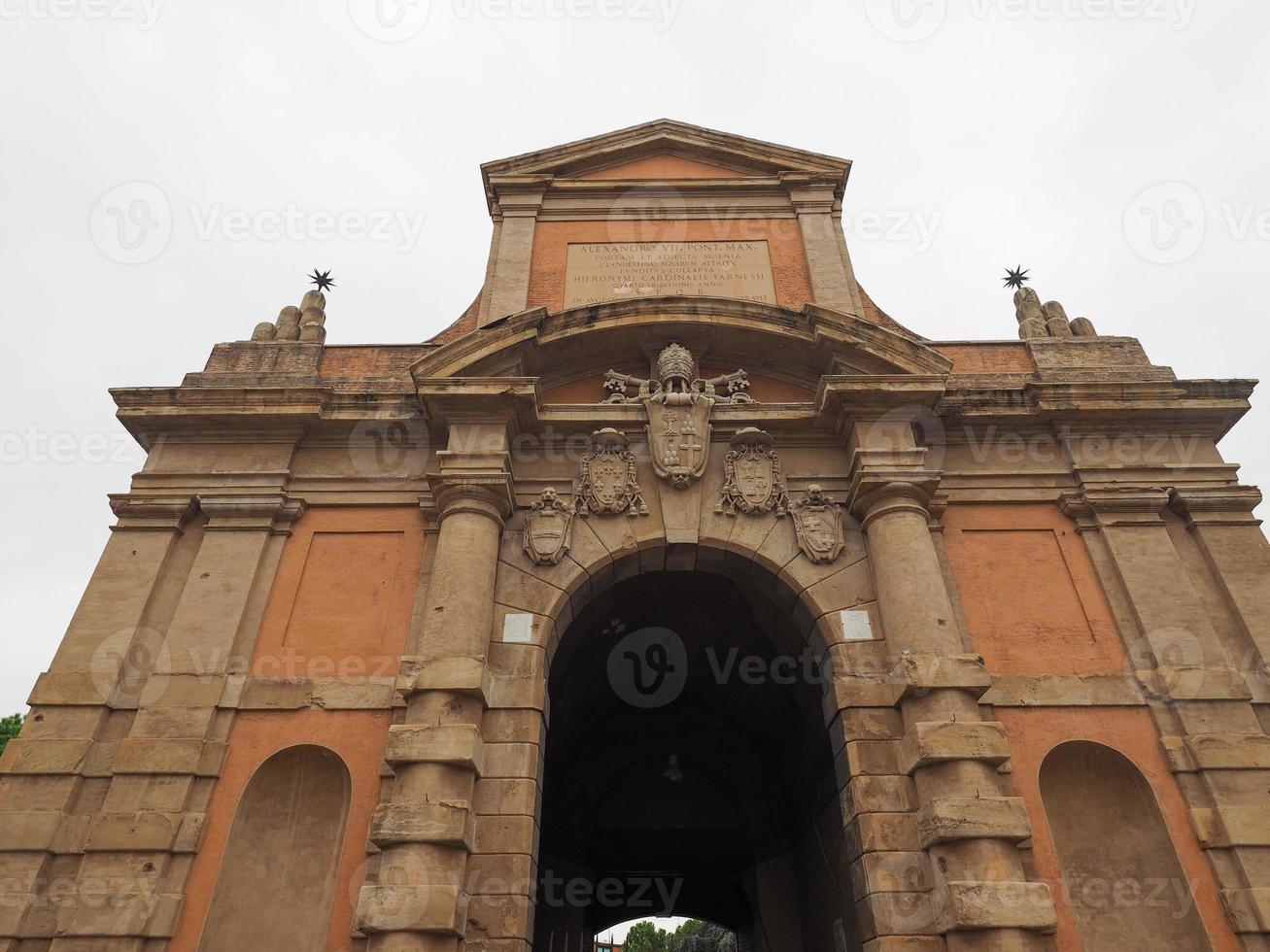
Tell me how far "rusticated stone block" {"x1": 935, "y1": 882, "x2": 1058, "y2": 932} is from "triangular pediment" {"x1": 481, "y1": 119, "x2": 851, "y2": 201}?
9214mm

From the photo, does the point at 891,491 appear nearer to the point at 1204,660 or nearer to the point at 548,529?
the point at 1204,660

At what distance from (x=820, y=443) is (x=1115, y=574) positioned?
3348mm

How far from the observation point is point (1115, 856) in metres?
7.25

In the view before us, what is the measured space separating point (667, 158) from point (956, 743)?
9.22m

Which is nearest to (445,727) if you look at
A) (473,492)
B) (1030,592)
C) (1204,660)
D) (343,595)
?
(343,595)

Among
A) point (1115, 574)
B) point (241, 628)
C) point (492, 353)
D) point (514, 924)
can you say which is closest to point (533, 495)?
point (492, 353)

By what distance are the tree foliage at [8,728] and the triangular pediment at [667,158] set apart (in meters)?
19.4

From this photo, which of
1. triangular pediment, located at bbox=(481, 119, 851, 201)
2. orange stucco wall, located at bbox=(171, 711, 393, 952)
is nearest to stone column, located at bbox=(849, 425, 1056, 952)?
orange stucco wall, located at bbox=(171, 711, 393, 952)

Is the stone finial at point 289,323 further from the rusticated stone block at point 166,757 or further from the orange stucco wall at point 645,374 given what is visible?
the rusticated stone block at point 166,757

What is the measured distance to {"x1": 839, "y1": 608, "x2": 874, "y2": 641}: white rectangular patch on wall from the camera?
782cm

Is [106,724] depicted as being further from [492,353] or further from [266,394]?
[492,353]

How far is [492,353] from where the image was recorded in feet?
29.3

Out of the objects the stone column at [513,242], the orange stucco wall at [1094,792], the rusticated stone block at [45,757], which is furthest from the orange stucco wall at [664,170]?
the rusticated stone block at [45,757]

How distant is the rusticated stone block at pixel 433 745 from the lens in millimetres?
6648
